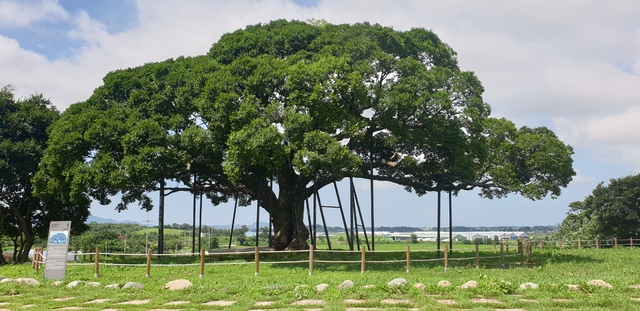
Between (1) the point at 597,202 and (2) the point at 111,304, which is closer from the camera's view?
(2) the point at 111,304

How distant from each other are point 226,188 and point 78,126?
810 cm

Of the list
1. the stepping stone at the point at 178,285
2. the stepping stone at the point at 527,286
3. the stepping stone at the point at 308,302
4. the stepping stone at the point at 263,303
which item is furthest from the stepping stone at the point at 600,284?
the stepping stone at the point at 178,285

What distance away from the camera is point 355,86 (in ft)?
60.4

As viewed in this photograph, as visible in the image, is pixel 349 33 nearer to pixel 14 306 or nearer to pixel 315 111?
pixel 315 111

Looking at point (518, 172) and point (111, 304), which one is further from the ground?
point (518, 172)

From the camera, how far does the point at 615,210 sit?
34.7m

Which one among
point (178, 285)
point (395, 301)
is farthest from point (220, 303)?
point (395, 301)

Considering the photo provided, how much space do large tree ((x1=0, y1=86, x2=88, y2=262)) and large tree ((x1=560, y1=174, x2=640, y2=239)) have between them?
30867mm

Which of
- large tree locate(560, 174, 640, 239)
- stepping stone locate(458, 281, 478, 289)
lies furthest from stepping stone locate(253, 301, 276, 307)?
large tree locate(560, 174, 640, 239)

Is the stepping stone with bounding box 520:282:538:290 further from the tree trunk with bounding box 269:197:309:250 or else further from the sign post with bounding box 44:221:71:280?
the tree trunk with bounding box 269:197:309:250

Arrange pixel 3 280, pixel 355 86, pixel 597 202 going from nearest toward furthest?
pixel 3 280 < pixel 355 86 < pixel 597 202

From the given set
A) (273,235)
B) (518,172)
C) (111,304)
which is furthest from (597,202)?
(111,304)

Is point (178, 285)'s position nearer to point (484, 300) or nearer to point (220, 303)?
point (220, 303)

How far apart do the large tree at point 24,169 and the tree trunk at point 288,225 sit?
368 inches
